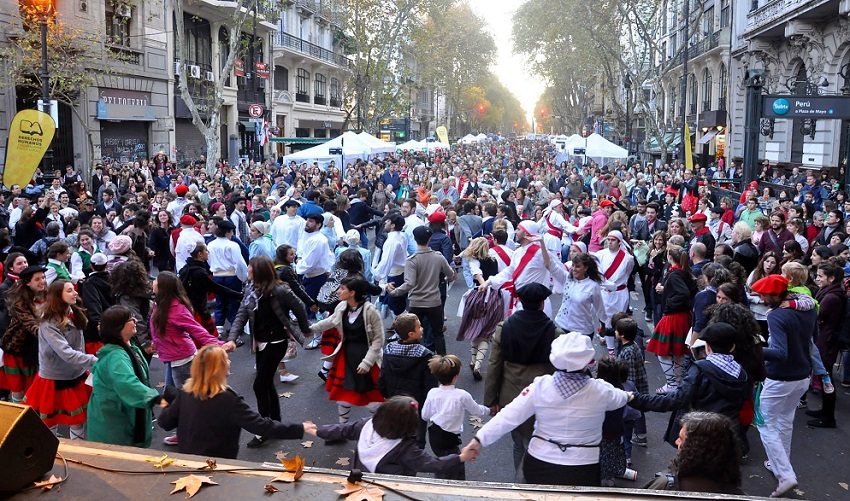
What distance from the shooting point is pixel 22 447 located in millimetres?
2982

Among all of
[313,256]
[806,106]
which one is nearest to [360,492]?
[313,256]

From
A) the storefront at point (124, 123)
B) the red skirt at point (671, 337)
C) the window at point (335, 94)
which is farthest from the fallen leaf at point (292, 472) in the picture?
the window at point (335, 94)

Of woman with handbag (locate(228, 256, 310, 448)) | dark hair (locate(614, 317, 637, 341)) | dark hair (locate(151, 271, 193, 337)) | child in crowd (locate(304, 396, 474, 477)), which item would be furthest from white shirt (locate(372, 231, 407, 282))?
child in crowd (locate(304, 396, 474, 477))

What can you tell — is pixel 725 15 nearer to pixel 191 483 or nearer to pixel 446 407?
pixel 446 407

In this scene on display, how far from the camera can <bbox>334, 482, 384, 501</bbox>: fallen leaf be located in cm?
295

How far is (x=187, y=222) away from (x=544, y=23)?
30.3 m

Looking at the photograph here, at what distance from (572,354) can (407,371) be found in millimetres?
1836

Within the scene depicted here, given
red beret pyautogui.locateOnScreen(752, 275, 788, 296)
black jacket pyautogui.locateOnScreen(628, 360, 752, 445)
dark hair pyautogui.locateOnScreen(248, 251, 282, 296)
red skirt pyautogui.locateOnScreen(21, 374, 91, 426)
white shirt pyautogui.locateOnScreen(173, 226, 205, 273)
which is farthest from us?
white shirt pyautogui.locateOnScreen(173, 226, 205, 273)

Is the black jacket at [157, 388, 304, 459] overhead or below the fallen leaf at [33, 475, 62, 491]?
below

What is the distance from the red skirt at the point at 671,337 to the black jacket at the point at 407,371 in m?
2.76

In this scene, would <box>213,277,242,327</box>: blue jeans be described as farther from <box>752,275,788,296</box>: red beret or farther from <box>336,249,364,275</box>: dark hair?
<box>752,275,788,296</box>: red beret

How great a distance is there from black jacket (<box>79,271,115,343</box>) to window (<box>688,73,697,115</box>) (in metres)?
42.9

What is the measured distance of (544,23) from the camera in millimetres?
36594

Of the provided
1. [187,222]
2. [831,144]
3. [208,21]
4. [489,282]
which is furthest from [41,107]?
[831,144]
